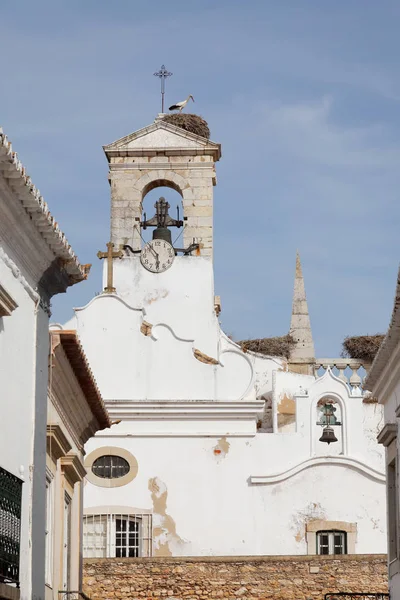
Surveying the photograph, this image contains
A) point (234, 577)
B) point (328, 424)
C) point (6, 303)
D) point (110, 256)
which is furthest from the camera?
point (110, 256)

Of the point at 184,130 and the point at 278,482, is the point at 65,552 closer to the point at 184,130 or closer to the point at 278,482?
the point at 278,482

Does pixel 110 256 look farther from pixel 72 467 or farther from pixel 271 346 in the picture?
pixel 72 467

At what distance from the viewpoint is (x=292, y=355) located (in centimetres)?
3922

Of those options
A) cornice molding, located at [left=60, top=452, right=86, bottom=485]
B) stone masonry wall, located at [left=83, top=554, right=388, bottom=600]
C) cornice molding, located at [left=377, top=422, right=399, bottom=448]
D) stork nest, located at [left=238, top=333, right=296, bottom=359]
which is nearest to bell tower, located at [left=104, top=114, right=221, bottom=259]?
stork nest, located at [left=238, top=333, right=296, bottom=359]

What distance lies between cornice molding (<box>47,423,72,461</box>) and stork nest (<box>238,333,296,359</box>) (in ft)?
A: 70.3

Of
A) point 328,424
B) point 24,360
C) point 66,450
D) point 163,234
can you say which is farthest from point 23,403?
point 163,234

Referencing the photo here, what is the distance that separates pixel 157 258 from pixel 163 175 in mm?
1893

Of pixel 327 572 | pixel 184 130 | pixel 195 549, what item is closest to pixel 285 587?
pixel 327 572

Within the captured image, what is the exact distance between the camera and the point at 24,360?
13.4m

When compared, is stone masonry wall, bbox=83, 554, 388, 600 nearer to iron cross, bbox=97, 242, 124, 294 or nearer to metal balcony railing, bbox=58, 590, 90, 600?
metal balcony railing, bbox=58, 590, 90, 600

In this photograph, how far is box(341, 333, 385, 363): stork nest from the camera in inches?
1501

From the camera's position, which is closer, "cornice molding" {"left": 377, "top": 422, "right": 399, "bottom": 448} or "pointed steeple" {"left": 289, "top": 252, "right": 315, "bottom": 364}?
"cornice molding" {"left": 377, "top": 422, "right": 399, "bottom": 448}

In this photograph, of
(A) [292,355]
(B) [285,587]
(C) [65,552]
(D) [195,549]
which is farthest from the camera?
(A) [292,355]

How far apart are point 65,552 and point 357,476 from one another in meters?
11.3
